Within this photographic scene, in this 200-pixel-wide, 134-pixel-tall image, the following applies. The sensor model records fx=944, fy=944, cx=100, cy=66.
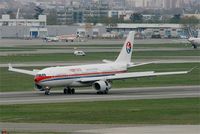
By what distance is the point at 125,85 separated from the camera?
9125 cm

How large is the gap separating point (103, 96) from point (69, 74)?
4581 mm

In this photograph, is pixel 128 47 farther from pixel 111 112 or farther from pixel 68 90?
pixel 111 112

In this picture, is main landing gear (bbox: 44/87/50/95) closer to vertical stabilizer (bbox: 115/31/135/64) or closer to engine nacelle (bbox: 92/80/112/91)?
engine nacelle (bbox: 92/80/112/91)

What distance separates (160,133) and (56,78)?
97.8ft

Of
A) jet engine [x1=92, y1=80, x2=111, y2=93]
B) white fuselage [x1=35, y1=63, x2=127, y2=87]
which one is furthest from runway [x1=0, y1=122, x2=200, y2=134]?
jet engine [x1=92, y1=80, x2=111, y2=93]

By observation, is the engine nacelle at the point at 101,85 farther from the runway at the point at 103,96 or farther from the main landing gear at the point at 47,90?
the main landing gear at the point at 47,90

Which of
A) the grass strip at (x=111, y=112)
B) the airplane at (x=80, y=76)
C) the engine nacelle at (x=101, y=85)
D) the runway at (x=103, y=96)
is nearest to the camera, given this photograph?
the grass strip at (x=111, y=112)

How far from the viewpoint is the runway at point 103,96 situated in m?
75.1

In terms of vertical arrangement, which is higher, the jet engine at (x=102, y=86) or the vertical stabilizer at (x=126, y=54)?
the vertical stabilizer at (x=126, y=54)

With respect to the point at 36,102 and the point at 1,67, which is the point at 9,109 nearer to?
the point at 36,102

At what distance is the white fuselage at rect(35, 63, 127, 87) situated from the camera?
80688mm

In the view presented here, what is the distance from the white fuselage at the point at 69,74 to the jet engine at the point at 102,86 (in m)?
1.32

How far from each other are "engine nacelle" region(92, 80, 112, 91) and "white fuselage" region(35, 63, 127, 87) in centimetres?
122

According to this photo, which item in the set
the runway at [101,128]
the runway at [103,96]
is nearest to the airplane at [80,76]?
the runway at [103,96]
